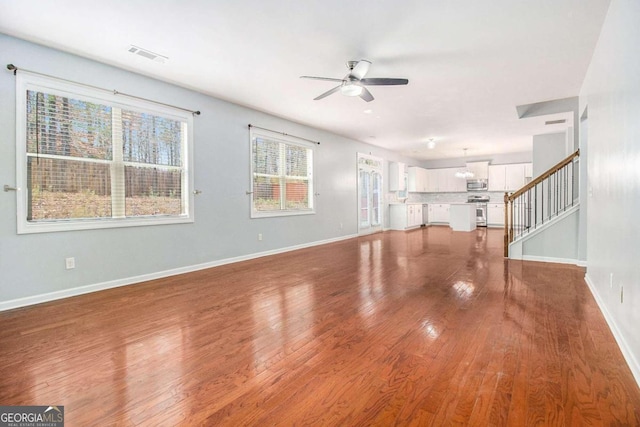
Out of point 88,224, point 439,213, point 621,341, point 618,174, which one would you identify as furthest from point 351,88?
point 439,213

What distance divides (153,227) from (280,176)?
2.72 m

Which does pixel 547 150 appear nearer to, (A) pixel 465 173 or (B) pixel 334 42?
(A) pixel 465 173

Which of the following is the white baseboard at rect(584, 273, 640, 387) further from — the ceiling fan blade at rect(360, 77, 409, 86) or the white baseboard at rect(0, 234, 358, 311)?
the white baseboard at rect(0, 234, 358, 311)

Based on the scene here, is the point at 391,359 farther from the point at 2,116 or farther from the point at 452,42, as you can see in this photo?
the point at 2,116

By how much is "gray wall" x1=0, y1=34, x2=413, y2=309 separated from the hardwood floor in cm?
36

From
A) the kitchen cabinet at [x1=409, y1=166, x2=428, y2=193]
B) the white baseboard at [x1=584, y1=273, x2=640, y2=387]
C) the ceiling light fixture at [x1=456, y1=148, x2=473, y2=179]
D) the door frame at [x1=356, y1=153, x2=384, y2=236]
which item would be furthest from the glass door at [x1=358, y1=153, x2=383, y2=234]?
the white baseboard at [x1=584, y1=273, x2=640, y2=387]

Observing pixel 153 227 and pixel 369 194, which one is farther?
pixel 369 194

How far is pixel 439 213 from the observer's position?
1220 cm

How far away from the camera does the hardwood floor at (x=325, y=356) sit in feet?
5.07

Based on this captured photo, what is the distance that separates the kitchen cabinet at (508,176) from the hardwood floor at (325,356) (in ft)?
26.8

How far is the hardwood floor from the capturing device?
5.07ft

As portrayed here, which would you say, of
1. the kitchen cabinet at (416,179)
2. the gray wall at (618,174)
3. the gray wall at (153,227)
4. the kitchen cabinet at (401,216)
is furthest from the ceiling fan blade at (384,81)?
the kitchen cabinet at (416,179)

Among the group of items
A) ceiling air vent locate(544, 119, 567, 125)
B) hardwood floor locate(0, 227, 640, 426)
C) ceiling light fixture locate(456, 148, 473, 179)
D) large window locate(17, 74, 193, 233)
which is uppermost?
ceiling air vent locate(544, 119, 567, 125)

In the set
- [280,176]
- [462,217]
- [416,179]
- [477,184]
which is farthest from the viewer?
[416,179]
